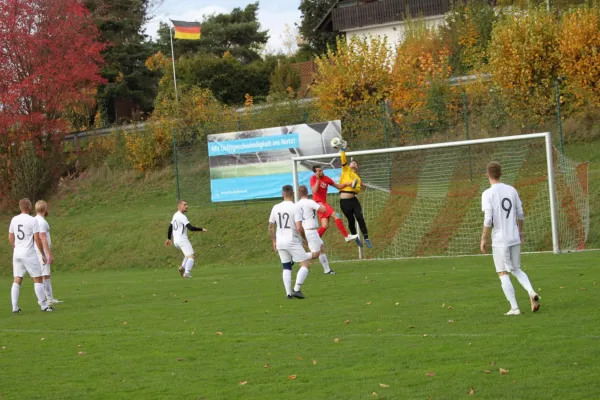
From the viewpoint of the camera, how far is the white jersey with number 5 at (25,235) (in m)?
15.7

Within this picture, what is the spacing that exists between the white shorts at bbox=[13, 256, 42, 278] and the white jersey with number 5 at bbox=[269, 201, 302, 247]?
14.3 feet

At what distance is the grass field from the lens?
7855mm

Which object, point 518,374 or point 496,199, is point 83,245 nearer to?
point 496,199


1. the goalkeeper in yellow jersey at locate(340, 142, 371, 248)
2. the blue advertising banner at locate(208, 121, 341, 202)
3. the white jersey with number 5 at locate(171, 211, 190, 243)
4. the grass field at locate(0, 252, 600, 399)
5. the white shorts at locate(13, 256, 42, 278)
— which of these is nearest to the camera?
the grass field at locate(0, 252, 600, 399)

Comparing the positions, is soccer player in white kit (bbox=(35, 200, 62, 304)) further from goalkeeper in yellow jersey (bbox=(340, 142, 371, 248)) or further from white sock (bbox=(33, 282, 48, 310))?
goalkeeper in yellow jersey (bbox=(340, 142, 371, 248))

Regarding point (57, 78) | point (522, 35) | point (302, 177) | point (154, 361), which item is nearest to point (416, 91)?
point (522, 35)

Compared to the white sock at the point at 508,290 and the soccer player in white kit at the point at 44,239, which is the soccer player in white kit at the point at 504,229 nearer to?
the white sock at the point at 508,290

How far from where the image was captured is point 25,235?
15680 mm

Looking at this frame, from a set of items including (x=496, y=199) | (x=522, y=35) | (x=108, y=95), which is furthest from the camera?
(x=108, y=95)

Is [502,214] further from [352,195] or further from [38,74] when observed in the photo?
[38,74]

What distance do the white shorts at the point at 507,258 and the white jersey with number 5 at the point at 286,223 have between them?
429 centimetres

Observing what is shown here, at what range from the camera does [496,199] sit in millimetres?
11102

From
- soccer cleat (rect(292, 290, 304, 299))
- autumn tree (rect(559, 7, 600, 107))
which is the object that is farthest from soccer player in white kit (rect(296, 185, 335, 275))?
autumn tree (rect(559, 7, 600, 107))

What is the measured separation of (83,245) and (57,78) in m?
8.90
